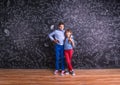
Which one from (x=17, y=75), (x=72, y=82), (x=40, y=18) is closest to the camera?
(x=72, y=82)

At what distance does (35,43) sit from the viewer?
5402 millimetres

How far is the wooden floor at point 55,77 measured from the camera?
433 cm

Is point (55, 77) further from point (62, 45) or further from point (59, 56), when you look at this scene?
point (62, 45)

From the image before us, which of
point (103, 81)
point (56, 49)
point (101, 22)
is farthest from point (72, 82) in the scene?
point (101, 22)

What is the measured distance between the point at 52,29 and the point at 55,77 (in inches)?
50.9

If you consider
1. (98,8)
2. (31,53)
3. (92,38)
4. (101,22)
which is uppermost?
(98,8)

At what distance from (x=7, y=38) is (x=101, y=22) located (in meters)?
2.47

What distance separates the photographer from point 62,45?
502cm

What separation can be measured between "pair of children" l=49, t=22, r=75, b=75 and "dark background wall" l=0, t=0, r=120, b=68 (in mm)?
373

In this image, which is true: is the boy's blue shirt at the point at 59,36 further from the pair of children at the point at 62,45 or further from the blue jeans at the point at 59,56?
the blue jeans at the point at 59,56

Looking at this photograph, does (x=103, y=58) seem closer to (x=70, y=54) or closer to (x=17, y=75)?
(x=70, y=54)

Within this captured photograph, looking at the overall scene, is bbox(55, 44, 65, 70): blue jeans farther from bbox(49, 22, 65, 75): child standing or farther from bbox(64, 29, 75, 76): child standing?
bbox(64, 29, 75, 76): child standing

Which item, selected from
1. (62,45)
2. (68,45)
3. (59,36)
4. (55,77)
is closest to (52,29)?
(59,36)

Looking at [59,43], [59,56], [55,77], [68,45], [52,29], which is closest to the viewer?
[55,77]
